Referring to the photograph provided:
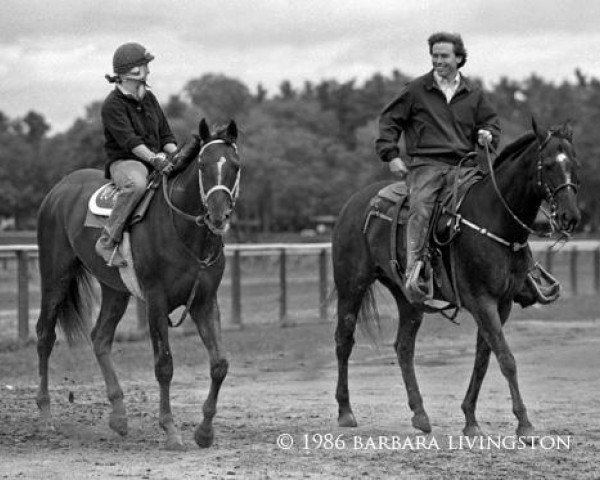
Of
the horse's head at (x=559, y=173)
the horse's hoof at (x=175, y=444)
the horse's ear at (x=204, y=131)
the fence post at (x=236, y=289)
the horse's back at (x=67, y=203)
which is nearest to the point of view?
the horse's head at (x=559, y=173)

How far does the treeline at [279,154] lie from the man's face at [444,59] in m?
63.3

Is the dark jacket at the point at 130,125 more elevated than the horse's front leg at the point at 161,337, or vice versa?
the dark jacket at the point at 130,125

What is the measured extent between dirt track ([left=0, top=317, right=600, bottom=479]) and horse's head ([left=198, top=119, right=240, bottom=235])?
1710 millimetres

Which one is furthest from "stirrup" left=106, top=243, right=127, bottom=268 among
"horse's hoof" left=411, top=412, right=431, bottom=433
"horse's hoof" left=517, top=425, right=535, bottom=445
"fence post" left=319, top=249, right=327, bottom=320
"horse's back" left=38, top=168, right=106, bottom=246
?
"fence post" left=319, top=249, right=327, bottom=320

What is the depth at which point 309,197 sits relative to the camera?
9606 centimetres

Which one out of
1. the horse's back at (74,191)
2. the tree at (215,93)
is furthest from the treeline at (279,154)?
the horse's back at (74,191)

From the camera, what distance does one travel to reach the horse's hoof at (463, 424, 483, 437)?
10.0 m

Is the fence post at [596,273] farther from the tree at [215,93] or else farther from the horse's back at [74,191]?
the tree at [215,93]

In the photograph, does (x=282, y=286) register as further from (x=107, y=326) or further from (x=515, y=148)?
(x=515, y=148)

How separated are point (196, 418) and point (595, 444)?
3.52m

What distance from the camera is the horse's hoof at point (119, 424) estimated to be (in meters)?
10.3

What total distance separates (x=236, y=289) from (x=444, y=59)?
434 inches

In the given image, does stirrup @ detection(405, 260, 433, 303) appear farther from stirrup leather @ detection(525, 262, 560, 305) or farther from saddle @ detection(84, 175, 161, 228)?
saddle @ detection(84, 175, 161, 228)

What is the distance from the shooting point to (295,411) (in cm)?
1171
